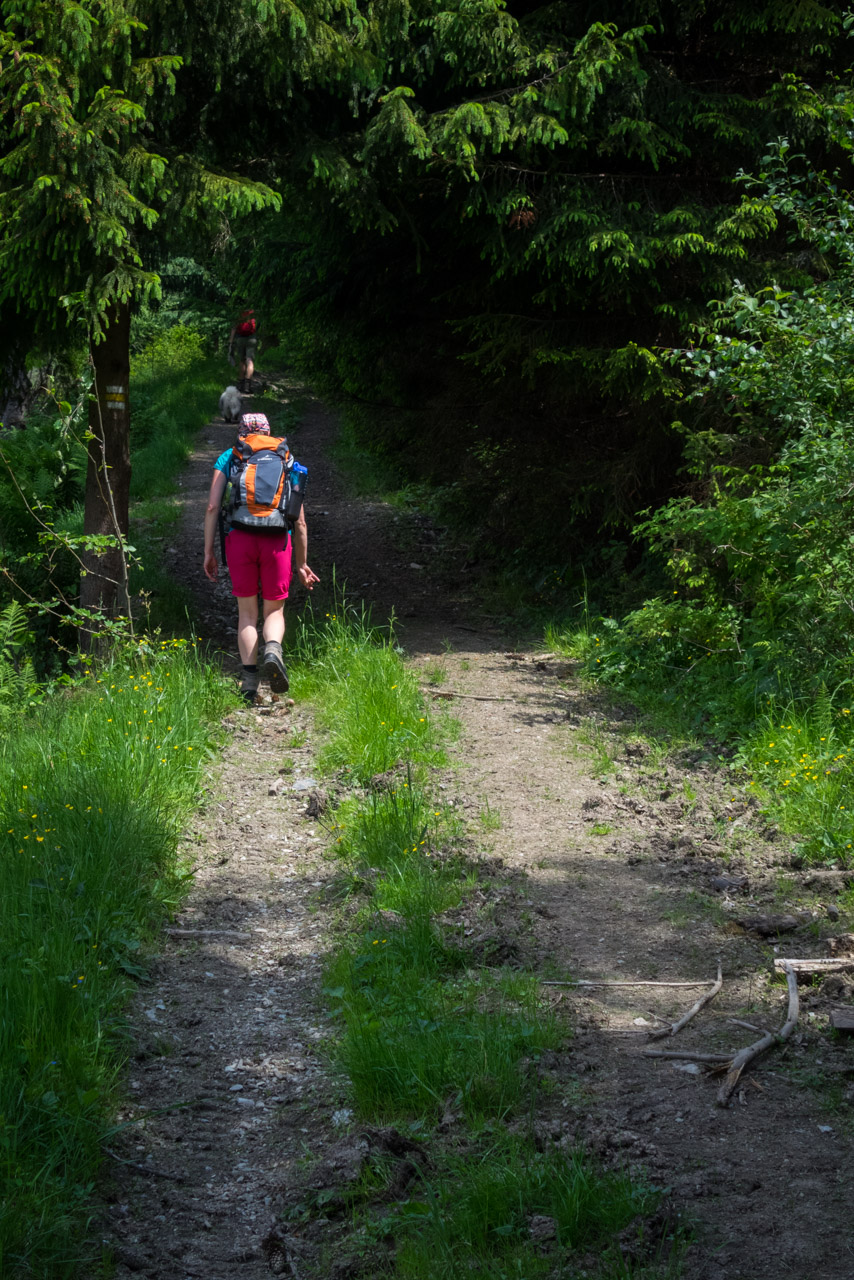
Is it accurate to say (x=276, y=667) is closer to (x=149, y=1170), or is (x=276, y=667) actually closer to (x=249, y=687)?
(x=249, y=687)

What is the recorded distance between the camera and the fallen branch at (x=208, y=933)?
180 inches

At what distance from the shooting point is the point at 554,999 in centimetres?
386

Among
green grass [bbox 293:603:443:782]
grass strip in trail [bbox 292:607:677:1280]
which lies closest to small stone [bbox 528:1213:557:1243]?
grass strip in trail [bbox 292:607:677:1280]

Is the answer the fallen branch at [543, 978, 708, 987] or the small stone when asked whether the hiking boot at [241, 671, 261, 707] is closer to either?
→ the fallen branch at [543, 978, 708, 987]

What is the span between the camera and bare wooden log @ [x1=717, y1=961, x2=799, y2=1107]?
327cm

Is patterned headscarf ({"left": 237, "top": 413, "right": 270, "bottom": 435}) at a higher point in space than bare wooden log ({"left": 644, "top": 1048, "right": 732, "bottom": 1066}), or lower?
higher

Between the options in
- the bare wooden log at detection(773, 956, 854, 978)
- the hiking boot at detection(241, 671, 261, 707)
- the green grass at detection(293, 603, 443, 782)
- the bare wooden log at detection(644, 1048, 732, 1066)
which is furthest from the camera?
the hiking boot at detection(241, 671, 261, 707)

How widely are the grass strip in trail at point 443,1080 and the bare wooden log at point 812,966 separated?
0.93 meters

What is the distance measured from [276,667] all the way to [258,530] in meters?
0.95

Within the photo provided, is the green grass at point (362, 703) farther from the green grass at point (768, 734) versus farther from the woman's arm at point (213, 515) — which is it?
the green grass at point (768, 734)

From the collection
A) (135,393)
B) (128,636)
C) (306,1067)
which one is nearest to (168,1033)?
(306,1067)

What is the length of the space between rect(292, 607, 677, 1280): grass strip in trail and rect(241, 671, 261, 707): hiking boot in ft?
6.56

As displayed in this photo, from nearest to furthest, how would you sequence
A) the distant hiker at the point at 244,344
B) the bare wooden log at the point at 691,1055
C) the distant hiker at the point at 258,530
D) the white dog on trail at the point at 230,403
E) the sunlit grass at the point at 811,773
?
the bare wooden log at the point at 691,1055, the sunlit grass at the point at 811,773, the distant hiker at the point at 258,530, the white dog on trail at the point at 230,403, the distant hiker at the point at 244,344

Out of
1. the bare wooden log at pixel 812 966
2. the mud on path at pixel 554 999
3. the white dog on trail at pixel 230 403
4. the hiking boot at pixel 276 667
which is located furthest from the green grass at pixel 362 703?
the white dog on trail at pixel 230 403
